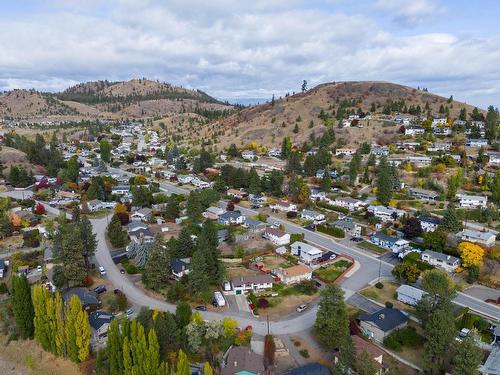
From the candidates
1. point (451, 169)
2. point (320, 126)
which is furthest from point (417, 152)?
point (320, 126)

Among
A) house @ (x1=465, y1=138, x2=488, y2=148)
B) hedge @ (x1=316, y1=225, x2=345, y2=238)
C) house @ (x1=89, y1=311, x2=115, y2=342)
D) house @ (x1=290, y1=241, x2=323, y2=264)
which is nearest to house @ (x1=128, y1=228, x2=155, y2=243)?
house @ (x1=89, y1=311, x2=115, y2=342)

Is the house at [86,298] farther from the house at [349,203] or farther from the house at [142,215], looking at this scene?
the house at [349,203]

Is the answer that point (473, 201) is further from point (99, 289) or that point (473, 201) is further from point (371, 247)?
point (99, 289)

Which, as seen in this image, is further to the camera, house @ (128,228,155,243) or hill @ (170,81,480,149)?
hill @ (170,81,480,149)

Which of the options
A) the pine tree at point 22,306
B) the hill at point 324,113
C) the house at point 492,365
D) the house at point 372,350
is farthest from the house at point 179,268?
the hill at point 324,113

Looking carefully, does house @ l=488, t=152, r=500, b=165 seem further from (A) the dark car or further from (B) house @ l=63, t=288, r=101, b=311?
(B) house @ l=63, t=288, r=101, b=311

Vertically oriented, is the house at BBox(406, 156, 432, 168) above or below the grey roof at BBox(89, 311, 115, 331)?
above

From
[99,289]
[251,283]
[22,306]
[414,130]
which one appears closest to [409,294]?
[251,283]
